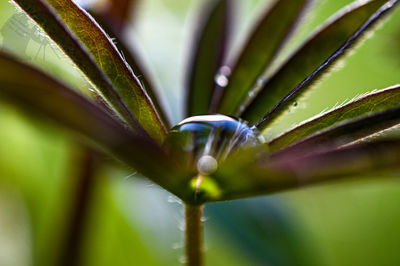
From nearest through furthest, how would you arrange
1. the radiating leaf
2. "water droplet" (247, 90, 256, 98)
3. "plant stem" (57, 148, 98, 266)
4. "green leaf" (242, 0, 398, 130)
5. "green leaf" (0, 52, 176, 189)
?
"green leaf" (0, 52, 176, 189), "plant stem" (57, 148, 98, 266), "green leaf" (242, 0, 398, 130), "water droplet" (247, 90, 256, 98), the radiating leaf

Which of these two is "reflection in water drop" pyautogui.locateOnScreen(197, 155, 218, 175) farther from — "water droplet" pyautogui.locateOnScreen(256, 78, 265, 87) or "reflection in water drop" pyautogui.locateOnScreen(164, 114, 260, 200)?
"water droplet" pyautogui.locateOnScreen(256, 78, 265, 87)

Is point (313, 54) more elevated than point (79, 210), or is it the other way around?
point (313, 54)

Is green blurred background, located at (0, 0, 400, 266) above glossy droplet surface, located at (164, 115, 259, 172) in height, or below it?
above

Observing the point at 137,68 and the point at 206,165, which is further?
the point at 137,68

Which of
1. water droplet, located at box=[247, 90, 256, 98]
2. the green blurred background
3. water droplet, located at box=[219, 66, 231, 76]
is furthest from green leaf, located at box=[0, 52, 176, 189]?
water droplet, located at box=[219, 66, 231, 76]

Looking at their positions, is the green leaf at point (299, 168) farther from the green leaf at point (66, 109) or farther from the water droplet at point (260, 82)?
the water droplet at point (260, 82)

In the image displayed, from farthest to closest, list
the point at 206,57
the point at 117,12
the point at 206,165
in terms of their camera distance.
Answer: the point at 117,12
the point at 206,57
the point at 206,165

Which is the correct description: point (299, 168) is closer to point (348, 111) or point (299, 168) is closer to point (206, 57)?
point (348, 111)

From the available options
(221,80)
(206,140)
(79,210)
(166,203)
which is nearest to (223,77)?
(221,80)
